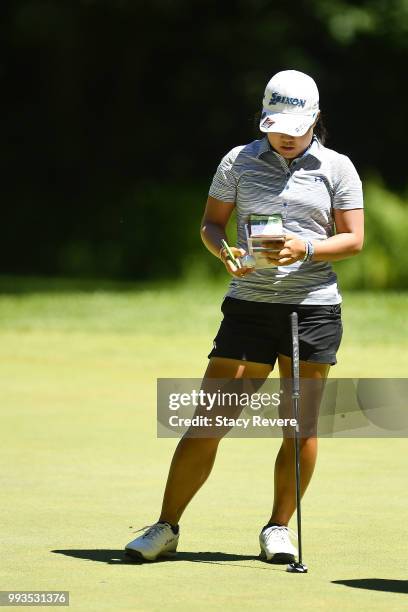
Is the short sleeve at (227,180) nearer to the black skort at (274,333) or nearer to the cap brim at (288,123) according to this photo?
the cap brim at (288,123)

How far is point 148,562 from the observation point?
6.03 meters

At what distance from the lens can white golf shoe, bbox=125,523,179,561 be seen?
598 centimetres

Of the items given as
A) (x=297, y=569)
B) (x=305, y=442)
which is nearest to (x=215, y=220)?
(x=305, y=442)

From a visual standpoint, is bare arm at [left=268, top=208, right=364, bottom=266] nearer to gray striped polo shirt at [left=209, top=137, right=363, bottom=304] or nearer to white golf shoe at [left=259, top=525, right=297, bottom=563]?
gray striped polo shirt at [left=209, top=137, right=363, bottom=304]

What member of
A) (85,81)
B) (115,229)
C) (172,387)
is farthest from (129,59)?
(172,387)

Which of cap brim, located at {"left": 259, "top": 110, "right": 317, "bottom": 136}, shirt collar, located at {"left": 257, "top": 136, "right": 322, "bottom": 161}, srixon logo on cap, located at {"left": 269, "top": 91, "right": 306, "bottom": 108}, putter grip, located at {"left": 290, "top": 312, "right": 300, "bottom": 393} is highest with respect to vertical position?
srixon logo on cap, located at {"left": 269, "top": 91, "right": 306, "bottom": 108}

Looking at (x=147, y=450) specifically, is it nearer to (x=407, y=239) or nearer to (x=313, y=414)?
(x=313, y=414)

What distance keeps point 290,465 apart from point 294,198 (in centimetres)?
113

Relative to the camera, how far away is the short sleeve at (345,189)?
6.05 m

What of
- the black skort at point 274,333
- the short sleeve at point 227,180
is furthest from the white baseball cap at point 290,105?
the black skort at point 274,333

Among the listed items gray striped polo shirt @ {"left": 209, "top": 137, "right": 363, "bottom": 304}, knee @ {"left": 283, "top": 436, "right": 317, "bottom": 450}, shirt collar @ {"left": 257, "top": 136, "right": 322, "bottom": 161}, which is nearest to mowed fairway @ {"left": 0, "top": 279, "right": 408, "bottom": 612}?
knee @ {"left": 283, "top": 436, "right": 317, "bottom": 450}

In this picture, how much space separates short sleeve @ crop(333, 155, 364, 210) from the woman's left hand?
12.4 inches

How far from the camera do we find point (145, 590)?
5.43 metres

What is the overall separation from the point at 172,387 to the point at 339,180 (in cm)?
511
